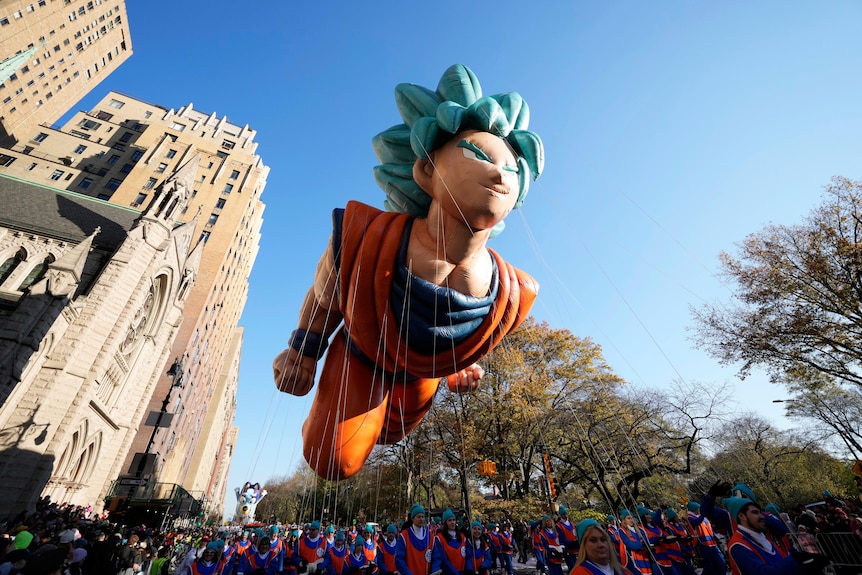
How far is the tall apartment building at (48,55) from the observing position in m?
36.2

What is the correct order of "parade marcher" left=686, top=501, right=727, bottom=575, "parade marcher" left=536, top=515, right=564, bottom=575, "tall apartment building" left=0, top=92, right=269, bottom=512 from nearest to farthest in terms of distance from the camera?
"parade marcher" left=686, top=501, right=727, bottom=575
"parade marcher" left=536, top=515, right=564, bottom=575
"tall apartment building" left=0, top=92, right=269, bottom=512

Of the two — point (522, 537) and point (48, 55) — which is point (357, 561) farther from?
point (48, 55)

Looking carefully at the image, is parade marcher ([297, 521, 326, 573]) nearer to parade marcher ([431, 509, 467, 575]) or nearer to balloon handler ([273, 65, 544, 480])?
parade marcher ([431, 509, 467, 575])

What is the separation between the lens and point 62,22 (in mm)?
41562

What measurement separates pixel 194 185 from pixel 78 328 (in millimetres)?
28352

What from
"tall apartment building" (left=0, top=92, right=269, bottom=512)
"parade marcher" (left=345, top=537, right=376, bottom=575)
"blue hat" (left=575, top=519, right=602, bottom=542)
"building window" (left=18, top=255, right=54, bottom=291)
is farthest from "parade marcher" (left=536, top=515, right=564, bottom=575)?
"tall apartment building" (left=0, top=92, right=269, bottom=512)

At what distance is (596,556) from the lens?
8.24ft

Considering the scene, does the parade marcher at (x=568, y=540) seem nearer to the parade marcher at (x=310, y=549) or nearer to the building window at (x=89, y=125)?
the parade marcher at (x=310, y=549)

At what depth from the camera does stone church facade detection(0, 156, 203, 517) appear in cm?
1386

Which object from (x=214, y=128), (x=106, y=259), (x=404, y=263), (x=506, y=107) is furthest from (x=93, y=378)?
(x=214, y=128)

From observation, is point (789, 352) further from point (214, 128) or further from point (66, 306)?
point (214, 128)

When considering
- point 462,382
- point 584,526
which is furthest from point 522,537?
point 584,526

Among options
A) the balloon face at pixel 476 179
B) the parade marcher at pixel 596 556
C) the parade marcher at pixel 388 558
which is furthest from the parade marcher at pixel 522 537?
the balloon face at pixel 476 179

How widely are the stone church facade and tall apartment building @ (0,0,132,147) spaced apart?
2050 centimetres
